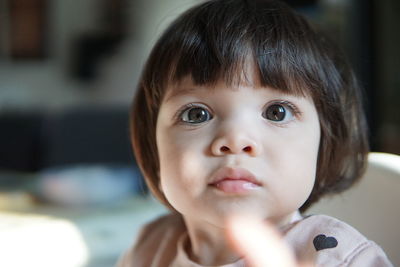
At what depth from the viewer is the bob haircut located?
50cm

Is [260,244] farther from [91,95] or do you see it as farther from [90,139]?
[91,95]

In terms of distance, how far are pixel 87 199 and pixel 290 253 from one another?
3.54ft

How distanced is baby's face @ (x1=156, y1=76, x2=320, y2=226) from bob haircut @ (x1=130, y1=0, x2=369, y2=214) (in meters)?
0.02

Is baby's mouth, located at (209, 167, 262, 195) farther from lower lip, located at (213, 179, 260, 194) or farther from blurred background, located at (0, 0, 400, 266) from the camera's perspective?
blurred background, located at (0, 0, 400, 266)

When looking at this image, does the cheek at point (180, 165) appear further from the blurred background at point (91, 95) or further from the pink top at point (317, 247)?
the blurred background at point (91, 95)

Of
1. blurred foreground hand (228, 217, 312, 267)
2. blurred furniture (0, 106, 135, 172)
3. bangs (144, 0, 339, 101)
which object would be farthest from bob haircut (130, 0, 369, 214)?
blurred furniture (0, 106, 135, 172)

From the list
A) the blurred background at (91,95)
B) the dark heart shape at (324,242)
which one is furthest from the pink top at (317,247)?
the blurred background at (91,95)

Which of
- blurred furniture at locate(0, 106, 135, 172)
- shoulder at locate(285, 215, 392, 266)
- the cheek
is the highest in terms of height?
the cheek

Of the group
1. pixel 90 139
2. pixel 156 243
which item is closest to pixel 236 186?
pixel 156 243

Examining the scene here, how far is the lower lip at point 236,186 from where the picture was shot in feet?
1.53

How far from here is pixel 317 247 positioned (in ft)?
1.58

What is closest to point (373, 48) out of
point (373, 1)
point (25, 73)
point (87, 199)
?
point (373, 1)

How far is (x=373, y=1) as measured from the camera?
6.55 feet

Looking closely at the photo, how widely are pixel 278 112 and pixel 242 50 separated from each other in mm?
67
